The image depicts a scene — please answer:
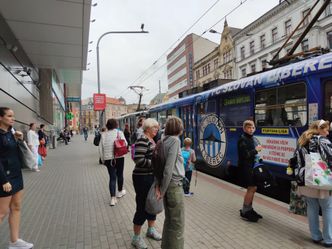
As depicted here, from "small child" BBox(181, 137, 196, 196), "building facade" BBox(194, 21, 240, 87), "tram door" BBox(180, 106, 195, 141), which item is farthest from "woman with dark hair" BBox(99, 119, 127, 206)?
"building facade" BBox(194, 21, 240, 87)

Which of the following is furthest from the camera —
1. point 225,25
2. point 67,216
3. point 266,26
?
point 225,25

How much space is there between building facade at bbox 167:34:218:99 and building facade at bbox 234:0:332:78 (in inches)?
752

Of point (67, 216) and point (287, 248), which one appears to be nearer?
point (287, 248)

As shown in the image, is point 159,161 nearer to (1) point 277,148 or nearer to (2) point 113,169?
(2) point 113,169

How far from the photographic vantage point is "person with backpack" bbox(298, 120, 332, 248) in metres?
3.62

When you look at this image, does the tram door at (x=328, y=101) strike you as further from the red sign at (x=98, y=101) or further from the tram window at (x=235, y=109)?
the red sign at (x=98, y=101)

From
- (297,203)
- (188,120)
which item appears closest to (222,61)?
(188,120)

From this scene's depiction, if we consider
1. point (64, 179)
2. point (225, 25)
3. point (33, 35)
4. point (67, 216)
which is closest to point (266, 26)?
point (225, 25)

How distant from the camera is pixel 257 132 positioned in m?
6.85

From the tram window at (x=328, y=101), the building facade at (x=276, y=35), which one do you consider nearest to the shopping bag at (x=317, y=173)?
the tram window at (x=328, y=101)

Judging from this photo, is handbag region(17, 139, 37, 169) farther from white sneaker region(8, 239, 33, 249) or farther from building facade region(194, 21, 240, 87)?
building facade region(194, 21, 240, 87)

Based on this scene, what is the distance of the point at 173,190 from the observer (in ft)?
10.4

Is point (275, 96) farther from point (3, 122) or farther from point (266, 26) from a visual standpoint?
point (266, 26)

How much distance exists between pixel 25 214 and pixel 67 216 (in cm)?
87
